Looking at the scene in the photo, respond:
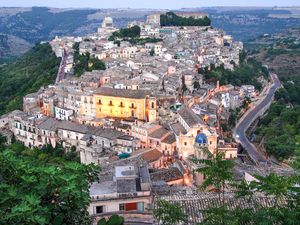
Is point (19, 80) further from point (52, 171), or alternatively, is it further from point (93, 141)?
point (52, 171)

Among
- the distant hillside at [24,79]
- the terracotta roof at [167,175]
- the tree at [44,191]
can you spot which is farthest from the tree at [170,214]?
the distant hillside at [24,79]

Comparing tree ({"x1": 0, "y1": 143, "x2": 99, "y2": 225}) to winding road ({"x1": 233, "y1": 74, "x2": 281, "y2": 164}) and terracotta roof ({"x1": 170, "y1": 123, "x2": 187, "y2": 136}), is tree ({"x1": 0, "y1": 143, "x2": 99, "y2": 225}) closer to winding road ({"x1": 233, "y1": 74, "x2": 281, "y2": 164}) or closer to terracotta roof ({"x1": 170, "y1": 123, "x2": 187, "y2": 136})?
terracotta roof ({"x1": 170, "y1": 123, "x2": 187, "y2": 136})

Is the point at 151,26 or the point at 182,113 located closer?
A: the point at 182,113

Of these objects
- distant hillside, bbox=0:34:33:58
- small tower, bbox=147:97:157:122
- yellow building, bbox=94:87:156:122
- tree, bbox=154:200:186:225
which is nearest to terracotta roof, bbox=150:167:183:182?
small tower, bbox=147:97:157:122

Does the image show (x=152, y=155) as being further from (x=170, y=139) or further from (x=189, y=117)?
(x=189, y=117)

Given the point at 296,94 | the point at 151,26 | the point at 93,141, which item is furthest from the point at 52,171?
the point at 151,26
